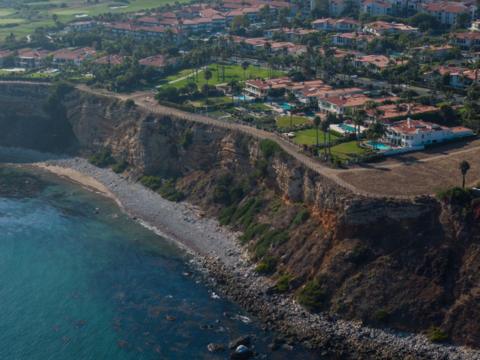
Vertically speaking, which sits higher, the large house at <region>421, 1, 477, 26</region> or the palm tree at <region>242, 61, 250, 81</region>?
the large house at <region>421, 1, 477, 26</region>

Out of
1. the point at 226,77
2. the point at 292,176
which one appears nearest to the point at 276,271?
the point at 292,176

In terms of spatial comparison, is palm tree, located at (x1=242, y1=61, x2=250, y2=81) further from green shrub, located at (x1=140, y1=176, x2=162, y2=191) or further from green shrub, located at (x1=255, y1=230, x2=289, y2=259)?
green shrub, located at (x1=255, y1=230, x2=289, y2=259)

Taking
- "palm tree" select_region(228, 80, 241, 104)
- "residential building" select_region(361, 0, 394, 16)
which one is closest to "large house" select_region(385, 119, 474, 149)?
"palm tree" select_region(228, 80, 241, 104)

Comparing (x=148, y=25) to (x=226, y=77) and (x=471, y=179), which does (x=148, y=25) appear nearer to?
(x=226, y=77)

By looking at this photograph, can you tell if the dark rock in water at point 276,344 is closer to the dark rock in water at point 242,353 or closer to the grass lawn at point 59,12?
the dark rock in water at point 242,353

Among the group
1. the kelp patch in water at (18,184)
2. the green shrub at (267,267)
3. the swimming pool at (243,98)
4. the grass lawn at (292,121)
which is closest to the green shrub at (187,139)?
the grass lawn at (292,121)
